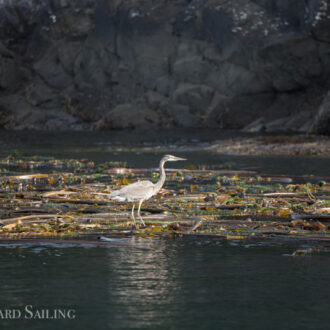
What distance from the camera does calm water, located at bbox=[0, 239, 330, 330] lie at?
8.15 m

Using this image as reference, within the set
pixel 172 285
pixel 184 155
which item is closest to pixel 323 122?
pixel 184 155

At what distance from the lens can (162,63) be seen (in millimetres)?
85188

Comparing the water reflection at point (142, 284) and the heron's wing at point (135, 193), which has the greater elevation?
the heron's wing at point (135, 193)

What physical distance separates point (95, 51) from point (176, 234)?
77218 millimetres

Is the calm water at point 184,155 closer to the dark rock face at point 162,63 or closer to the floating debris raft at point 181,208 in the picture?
the floating debris raft at point 181,208

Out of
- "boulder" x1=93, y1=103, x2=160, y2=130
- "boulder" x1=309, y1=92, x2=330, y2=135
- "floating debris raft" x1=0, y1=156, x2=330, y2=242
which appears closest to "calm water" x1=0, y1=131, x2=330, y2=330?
"floating debris raft" x1=0, y1=156, x2=330, y2=242

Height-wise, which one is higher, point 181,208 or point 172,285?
point 181,208

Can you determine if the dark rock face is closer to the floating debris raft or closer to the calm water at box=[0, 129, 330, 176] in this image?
the calm water at box=[0, 129, 330, 176]

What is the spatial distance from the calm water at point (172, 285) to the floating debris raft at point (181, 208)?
105cm

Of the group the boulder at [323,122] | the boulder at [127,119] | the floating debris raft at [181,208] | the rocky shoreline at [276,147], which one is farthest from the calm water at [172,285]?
the boulder at [127,119]

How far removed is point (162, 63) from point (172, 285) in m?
76.5

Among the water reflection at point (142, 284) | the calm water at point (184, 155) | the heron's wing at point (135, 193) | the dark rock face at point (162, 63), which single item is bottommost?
the water reflection at point (142, 284)

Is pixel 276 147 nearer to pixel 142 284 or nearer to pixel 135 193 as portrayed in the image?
pixel 135 193

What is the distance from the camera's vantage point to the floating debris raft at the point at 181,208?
524 inches
